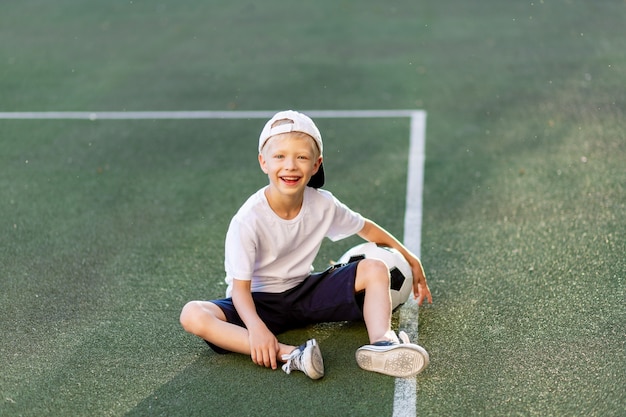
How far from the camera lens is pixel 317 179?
4688 mm

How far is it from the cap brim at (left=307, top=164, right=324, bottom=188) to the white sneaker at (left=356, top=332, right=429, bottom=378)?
2.78ft

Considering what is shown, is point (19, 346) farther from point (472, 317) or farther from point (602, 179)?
point (602, 179)

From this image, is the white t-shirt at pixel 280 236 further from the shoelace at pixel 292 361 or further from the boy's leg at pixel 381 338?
the shoelace at pixel 292 361

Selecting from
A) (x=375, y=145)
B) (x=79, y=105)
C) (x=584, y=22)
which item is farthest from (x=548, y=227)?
(x=584, y=22)

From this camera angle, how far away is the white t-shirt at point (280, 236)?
177 inches

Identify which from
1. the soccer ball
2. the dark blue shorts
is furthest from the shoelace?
the soccer ball

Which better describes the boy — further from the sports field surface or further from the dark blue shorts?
the sports field surface

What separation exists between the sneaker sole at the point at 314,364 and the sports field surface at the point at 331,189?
0.05 metres

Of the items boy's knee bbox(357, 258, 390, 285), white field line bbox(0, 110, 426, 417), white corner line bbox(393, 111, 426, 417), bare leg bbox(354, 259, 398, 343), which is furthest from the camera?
white field line bbox(0, 110, 426, 417)

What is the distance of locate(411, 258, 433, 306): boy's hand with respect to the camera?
4.86 meters

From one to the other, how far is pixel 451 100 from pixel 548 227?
9.45ft

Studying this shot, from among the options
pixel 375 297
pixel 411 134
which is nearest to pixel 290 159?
pixel 375 297

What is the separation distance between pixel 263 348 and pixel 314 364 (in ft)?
0.85

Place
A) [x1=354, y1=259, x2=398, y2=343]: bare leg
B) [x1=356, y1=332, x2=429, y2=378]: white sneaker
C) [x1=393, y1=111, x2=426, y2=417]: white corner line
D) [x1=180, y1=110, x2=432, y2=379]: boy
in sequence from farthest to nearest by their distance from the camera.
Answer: [x1=354, y1=259, x2=398, y2=343]: bare leg, [x1=180, y1=110, x2=432, y2=379]: boy, [x1=356, y1=332, x2=429, y2=378]: white sneaker, [x1=393, y1=111, x2=426, y2=417]: white corner line
